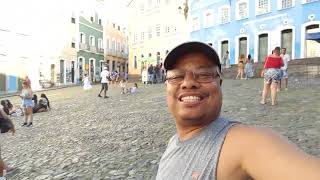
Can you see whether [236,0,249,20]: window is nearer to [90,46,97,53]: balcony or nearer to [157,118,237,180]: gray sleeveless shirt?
[90,46,97,53]: balcony

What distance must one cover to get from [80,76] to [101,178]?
149 ft

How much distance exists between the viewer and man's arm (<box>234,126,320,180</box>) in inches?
53.8

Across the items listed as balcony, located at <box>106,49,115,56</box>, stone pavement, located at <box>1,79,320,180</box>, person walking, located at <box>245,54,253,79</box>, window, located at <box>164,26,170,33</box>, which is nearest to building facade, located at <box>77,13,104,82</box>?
balcony, located at <box>106,49,115,56</box>

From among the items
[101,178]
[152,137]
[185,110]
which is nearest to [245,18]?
[152,137]

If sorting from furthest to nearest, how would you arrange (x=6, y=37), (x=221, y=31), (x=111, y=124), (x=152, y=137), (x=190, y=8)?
(x=190, y=8)
(x=221, y=31)
(x=6, y=37)
(x=111, y=124)
(x=152, y=137)

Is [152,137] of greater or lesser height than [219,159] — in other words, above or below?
below

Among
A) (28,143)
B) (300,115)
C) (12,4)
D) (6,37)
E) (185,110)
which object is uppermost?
(12,4)

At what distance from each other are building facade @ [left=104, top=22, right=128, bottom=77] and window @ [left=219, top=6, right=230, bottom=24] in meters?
22.4

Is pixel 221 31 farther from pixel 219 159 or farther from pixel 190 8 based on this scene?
pixel 219 159

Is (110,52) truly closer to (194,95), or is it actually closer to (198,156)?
(194,95)

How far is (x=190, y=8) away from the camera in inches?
1721

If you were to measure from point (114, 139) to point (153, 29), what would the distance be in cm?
4298

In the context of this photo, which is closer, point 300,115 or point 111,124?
point 300,115

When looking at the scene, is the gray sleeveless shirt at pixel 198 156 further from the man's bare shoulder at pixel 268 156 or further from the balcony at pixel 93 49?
the balcony at pixel 93 49
